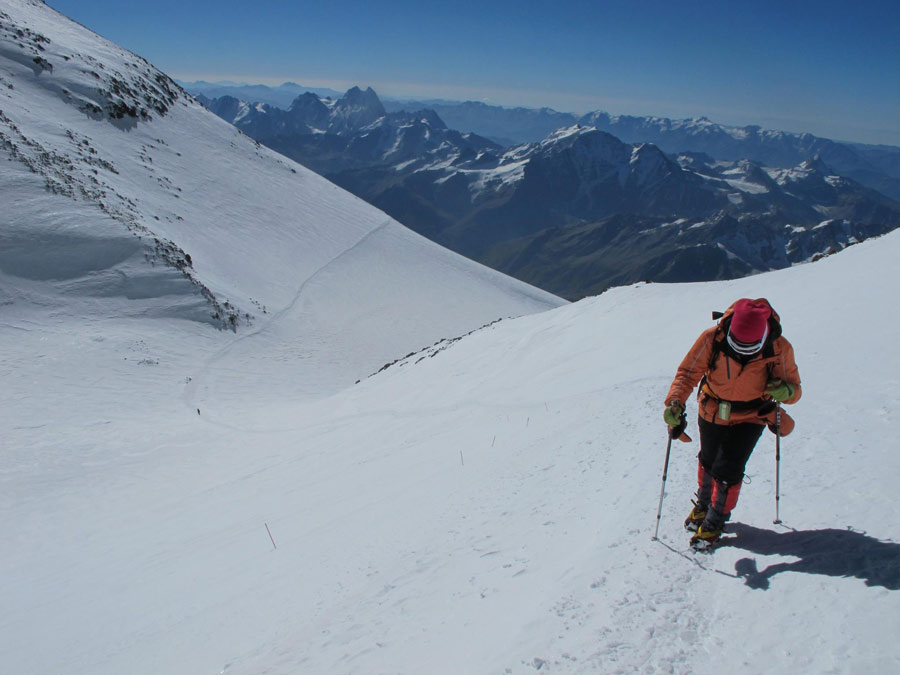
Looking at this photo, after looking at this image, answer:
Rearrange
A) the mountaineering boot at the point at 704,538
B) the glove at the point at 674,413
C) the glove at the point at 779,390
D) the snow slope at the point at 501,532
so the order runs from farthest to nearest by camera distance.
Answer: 1. the glove at the point at 674,413
2. the mountaineering boot at the point at 704,538
3. the glove at the point at 779,390
4. the snow slope at the point at 501,532

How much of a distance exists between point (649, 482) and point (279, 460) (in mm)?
12075

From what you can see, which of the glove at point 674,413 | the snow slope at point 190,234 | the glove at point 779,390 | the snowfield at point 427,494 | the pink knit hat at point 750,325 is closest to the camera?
the snowfield at point 427,494

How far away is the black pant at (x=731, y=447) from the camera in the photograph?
5699 millimetres

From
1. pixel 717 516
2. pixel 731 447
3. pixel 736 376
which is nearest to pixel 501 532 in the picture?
pixel 717 516

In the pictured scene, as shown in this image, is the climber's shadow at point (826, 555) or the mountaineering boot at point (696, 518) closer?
the climber's shadow at point (826, 555)

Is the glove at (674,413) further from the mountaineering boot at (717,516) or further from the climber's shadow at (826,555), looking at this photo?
the climber's shadow at (826,555)

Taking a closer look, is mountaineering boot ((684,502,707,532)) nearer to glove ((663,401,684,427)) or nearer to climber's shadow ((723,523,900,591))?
climber's shadow ((723,523,900,591))

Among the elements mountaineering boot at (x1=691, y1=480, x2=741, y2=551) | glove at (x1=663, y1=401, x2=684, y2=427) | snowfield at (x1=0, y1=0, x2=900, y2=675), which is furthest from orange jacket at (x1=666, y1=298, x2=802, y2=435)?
snowfield at (x1=0, y1=0, x2=900, y2=675)

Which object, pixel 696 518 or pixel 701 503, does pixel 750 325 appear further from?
pixel 696 518

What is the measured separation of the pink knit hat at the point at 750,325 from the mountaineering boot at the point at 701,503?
1682 mm

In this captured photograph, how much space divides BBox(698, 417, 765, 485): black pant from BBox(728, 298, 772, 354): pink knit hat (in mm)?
989

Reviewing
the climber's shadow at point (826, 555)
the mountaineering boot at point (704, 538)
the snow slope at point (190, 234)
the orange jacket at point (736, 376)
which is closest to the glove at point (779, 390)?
the orange jacket at point (736, 376)

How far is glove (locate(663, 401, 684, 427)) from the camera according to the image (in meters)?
5.86

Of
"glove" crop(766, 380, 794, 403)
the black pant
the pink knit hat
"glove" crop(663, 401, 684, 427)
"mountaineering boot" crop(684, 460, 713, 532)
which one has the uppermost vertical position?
the pink knit hat
